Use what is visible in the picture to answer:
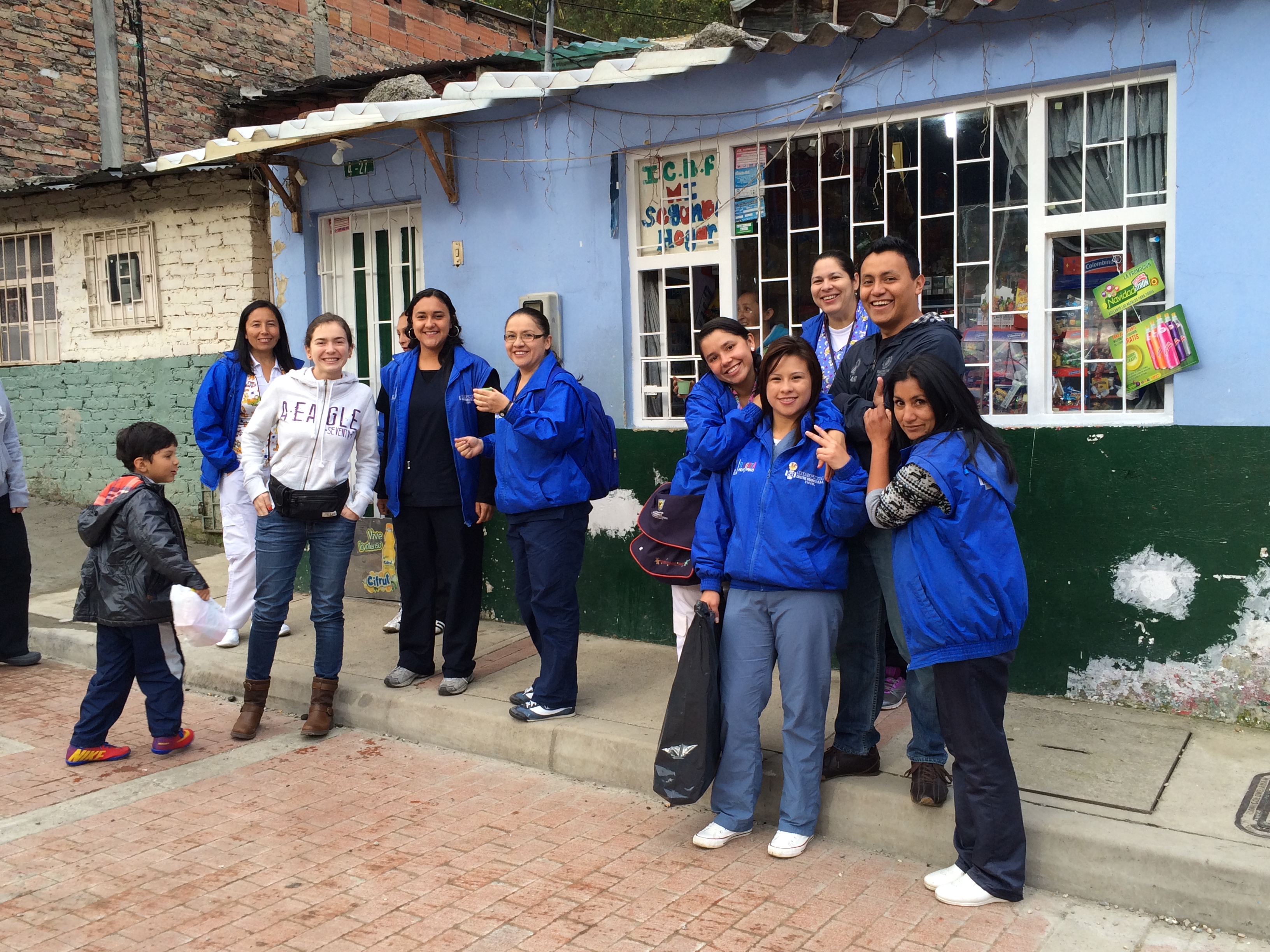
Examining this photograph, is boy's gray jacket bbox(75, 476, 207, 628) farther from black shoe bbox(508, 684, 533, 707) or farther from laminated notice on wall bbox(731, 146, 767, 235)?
laminated notice on wall bbox(731, 146, 767, 235)

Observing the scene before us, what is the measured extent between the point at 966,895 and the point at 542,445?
2577 millimetres

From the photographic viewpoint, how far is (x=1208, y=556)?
182 inches

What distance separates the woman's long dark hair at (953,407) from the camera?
3443 millimetres

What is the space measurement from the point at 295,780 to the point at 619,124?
3.98 metres

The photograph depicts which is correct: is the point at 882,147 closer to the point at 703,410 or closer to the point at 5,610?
the point at 703,410

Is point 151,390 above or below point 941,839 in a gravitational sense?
above

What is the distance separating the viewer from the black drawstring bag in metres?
3.88

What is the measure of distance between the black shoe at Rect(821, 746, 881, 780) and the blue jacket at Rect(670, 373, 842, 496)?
115cm

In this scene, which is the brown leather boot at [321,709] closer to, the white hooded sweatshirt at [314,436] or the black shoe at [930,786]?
the white hooded sweatshirt at [314,436]

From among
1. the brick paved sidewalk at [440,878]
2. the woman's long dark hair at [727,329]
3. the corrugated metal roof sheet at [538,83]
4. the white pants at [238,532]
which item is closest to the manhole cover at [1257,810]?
the brick paved sidewalk at [440,878]

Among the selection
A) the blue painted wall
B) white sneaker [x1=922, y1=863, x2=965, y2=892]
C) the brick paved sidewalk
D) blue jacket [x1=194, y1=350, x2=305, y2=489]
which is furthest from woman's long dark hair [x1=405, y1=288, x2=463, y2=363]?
white sneaker [x1=922, y1=863, x2=965, y2=892]

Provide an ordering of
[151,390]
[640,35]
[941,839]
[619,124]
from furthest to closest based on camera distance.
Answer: [640,35]
[151,390]
[619,124]
[941,839]

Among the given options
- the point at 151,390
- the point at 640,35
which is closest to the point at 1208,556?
the point at 151,390

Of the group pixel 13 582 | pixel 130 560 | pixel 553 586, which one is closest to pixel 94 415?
pixel 13 582
